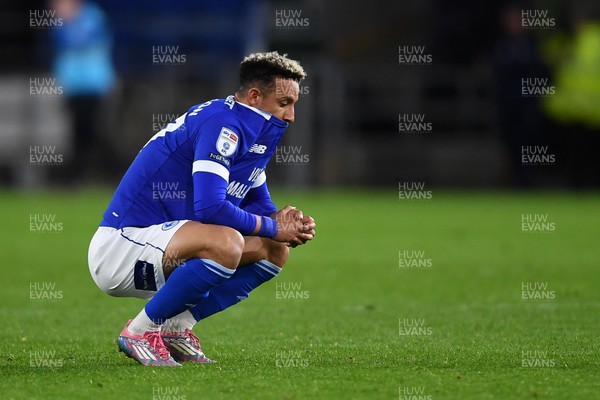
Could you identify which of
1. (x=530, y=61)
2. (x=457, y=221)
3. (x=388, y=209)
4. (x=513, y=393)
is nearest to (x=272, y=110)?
(x=513, y=393)

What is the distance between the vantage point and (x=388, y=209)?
61.8 ft

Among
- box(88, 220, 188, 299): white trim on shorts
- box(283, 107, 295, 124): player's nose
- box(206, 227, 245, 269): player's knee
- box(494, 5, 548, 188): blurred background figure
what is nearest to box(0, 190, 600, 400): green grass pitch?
box(88, 220, 188, 299): white trim on shorts

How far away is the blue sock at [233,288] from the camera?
6.96 metres

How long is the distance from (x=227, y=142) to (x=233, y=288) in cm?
99

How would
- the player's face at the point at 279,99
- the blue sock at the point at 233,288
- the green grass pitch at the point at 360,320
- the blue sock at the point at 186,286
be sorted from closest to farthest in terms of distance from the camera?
1. the green grass pitch at the point at 360,320
2. the blue sock at the point at 186,286
3. the player's face at the point at 279,99
4. the blue sock at the point at 233,288

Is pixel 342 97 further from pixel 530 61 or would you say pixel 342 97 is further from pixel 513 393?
pixel 513 393

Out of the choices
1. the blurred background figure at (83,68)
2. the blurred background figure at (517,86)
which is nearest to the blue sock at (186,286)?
the blurred background figure at (83,68)

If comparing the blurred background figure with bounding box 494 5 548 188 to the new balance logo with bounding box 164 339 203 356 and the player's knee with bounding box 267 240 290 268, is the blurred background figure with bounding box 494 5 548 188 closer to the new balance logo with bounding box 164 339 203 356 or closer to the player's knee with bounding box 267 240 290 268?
the player's knee with bounding box 267 240 290 268

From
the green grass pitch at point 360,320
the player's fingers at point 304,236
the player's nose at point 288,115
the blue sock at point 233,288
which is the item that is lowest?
the green grass pitch at point 360,320

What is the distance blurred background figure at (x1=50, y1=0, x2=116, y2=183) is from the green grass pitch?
4208 mm

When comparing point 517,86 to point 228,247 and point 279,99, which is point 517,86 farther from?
point 228,247

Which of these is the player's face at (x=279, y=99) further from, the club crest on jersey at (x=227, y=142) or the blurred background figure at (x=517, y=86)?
the blurred background figure at (x=517, y=86)

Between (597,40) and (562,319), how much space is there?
1347cm

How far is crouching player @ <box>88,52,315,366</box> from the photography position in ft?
21.2
